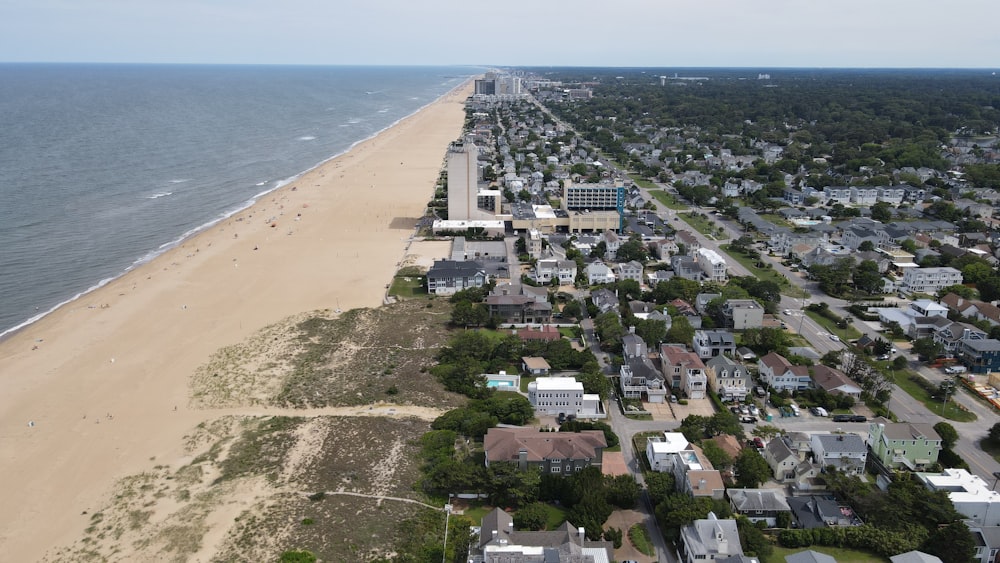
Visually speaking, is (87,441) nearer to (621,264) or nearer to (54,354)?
(54,354)

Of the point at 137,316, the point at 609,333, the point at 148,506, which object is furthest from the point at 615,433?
the point at 137,316

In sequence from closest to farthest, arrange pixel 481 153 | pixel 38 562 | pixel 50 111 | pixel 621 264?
pixel 38 562
pixel 621 264
pixel 481 153
pixel 50 111

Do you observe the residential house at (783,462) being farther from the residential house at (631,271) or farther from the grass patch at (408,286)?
the grass patch at (408,286)

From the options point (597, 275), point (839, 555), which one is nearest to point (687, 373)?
point (839, 555)

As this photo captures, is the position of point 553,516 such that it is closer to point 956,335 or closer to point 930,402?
point 930,402

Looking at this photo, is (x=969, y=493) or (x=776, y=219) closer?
(x=969, y=493)

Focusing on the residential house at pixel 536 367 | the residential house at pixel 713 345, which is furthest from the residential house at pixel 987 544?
the residential house at pixel 536 367
